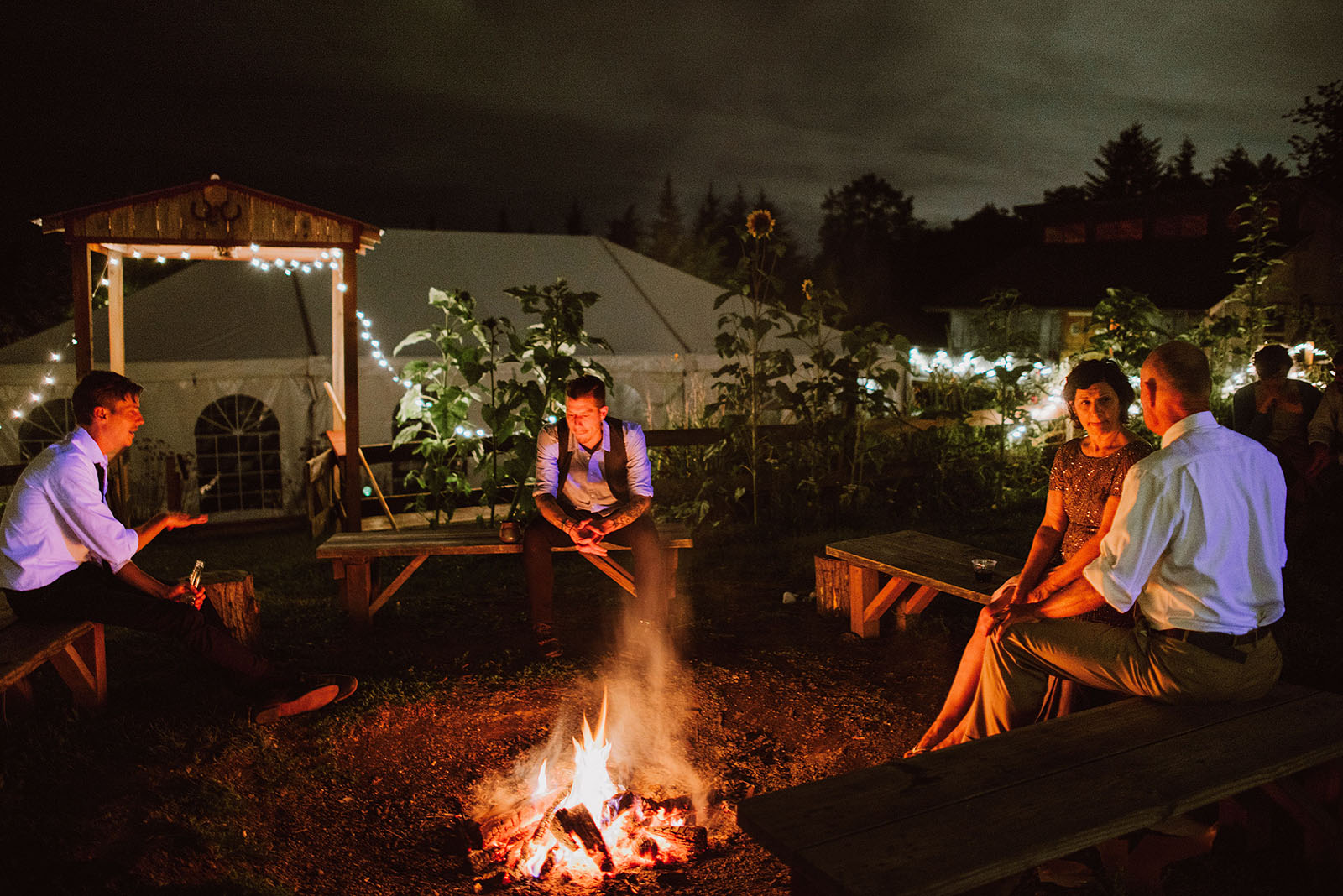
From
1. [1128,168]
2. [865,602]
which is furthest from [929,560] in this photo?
[1128,168]

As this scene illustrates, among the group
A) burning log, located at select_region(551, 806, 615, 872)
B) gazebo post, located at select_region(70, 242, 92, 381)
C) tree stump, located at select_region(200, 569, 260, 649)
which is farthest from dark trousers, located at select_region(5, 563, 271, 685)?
gazebo post, located at select_region(70, 242, 92, 381)

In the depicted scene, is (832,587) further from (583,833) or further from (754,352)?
(583,833)

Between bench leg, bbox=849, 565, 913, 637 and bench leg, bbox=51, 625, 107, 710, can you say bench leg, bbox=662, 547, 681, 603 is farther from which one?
bench leg, bbox=51, 625, 107, 710

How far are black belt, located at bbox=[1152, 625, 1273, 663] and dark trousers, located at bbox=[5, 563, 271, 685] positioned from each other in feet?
11.2

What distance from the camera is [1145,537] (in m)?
2.53

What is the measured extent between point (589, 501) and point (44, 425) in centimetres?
618

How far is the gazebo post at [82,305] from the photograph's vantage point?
5551 millimetres

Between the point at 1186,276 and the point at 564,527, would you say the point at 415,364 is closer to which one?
the point at 564,527

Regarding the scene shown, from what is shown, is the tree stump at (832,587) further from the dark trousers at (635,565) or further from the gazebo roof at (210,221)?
the gazebo roof at (210,221)

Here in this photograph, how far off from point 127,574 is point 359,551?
1.25m

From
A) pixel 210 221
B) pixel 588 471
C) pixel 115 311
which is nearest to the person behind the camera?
pixel 588 471

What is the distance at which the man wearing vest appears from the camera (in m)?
4.71

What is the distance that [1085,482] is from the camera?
3.38m

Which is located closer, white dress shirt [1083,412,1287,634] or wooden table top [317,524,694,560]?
white dress shirt [1083,412,1287,634]
